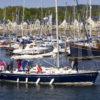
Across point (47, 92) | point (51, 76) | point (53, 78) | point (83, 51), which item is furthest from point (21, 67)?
point (83, 51)

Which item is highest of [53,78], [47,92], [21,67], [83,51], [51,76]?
[21,67]

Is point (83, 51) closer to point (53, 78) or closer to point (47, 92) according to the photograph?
point (53, 78)

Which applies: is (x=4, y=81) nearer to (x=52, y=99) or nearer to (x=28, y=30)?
(x=52, y=99)

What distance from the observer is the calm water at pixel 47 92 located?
44125mm

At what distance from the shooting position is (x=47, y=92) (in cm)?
4616

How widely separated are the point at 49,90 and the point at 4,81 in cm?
521

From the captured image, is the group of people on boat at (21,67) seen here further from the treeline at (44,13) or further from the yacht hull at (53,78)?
the treeline at (44,13)

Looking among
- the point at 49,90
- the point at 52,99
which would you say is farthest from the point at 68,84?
the point at 52,99

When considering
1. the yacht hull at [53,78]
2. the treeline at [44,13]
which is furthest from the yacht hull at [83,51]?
the yacht hull at [53,78]

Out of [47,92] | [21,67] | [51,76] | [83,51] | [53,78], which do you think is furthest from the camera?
[83,51]

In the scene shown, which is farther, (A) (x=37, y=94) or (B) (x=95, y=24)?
(B) (x=95, y=24)

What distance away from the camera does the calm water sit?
145ft

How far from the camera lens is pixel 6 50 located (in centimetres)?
8550

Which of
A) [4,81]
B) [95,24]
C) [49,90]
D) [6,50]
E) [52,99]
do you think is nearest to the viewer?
[52,99]
